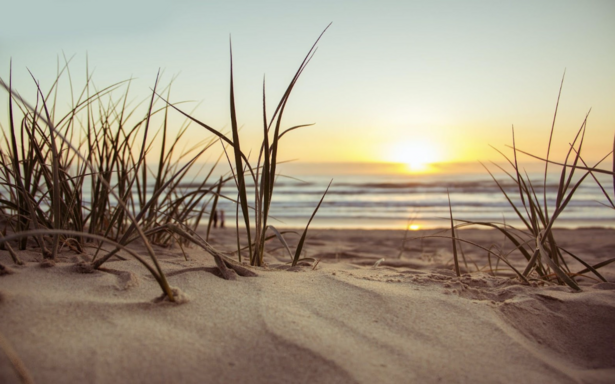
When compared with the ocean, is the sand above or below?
above

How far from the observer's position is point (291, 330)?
3.45 ft

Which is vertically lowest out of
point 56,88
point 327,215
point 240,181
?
point 327,215

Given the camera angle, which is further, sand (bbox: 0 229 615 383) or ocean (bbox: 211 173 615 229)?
ocean (bbox: 211 173 615 229)

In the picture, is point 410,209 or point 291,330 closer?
point 291,330

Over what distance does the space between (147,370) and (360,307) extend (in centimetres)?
58

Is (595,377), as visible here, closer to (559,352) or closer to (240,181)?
(559,352)

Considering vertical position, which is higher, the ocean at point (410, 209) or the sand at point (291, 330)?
the sand at point (291, 330)

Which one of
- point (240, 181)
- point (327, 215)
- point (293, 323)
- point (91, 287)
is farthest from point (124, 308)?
point (327, 215)

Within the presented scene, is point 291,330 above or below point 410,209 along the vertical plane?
above

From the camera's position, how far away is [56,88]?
2113mm

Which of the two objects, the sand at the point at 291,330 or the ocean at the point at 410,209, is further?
the ocean at the point at 410,209

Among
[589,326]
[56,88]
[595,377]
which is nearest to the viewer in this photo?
[595,377]

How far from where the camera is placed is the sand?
893mm

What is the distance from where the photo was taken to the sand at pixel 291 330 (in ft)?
2.93
